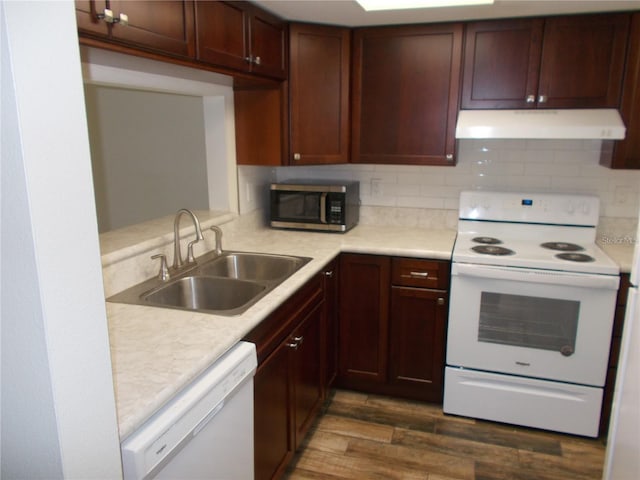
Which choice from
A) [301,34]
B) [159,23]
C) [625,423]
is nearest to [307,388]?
[625,423]

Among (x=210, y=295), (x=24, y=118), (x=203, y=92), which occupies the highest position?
(x=203, y=92)

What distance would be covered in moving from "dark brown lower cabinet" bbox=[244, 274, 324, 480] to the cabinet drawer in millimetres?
470

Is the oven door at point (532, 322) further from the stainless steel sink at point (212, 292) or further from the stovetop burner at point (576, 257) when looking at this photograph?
the stainless steel sink at point (212, 292)

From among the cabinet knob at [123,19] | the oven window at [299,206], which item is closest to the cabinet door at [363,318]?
the oven window at [299,206]

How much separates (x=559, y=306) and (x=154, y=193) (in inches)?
112

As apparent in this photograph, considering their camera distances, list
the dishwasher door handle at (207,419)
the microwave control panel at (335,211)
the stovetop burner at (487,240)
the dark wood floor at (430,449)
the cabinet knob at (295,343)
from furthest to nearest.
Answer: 1. the microwave control panel at (335,211)
2. the stovetop burner at (487,240)
3. the dark wood floor at (430,449)
4. the cabinet knob at (295,343)
5. the dishwasher door handle at (207,419)

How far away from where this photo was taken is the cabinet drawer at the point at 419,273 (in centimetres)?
264

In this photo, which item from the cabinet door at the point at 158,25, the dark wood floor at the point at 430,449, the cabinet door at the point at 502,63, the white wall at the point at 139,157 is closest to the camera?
the cabinet door at the point at 158,25

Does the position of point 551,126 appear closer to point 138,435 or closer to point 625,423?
point 625,423

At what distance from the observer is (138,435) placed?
1.09 m

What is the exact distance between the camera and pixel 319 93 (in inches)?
112

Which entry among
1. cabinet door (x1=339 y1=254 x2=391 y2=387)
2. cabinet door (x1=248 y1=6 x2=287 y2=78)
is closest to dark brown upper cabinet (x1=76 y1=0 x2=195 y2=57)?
cabinet door (x1=248 y1=6 x2=287 y2=78)

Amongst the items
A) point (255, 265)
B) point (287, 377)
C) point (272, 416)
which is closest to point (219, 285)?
point (255, 265)

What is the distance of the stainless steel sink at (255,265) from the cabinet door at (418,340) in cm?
66
